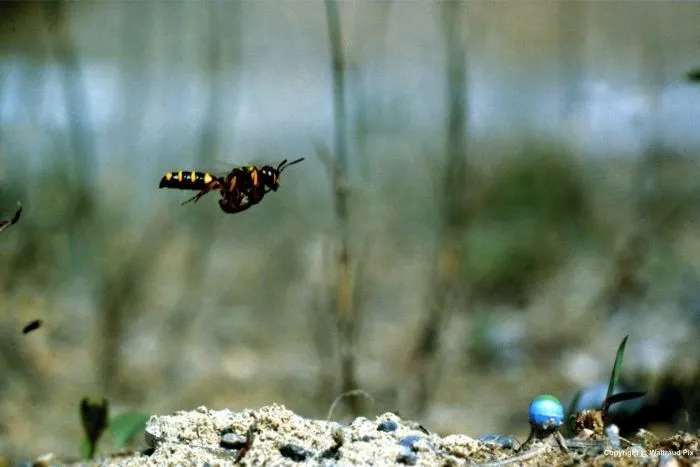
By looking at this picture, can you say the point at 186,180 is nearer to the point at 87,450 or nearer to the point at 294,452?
the point at 294,452

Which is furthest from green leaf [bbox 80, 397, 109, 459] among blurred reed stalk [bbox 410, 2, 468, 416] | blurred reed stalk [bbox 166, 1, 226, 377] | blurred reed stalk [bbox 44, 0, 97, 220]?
blurred reed stalk [bbox 44, 0, 97, 220]

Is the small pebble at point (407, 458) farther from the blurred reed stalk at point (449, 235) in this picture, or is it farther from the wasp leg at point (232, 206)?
the blurred reed stalk at point (449, 235)

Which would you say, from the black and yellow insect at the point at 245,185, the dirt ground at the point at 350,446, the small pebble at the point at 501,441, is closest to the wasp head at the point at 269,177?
the black and yellow insect at the point at 245,185

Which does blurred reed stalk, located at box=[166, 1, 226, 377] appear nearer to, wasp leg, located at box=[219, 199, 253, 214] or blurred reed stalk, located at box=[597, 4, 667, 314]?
blurred reed stalk, located at box=[597, 4, 667, 314]

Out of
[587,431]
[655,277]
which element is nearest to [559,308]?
[655,277]

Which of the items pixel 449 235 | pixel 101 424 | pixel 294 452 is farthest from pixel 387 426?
pixel 449 235

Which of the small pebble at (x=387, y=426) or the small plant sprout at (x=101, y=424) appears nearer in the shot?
the small pebble at (x=387, y=426)
